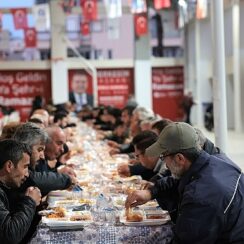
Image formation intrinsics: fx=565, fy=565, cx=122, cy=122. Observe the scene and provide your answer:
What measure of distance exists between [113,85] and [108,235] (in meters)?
19.3

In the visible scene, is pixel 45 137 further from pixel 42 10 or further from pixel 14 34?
pixel 14 34

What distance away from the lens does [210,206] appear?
2.76 m

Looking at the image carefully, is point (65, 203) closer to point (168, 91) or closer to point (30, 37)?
point (30, 37)

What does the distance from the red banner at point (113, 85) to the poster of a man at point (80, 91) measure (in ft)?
0.29

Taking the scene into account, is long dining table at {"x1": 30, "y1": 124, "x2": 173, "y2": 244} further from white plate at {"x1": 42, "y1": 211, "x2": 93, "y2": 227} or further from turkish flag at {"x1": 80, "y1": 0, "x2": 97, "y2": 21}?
turkish flag at {"x1": 80, "y1": 0, "x2": 97, "y2": 21}

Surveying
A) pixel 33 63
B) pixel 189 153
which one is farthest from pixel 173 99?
pixel 189 153

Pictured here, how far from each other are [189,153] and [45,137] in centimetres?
162

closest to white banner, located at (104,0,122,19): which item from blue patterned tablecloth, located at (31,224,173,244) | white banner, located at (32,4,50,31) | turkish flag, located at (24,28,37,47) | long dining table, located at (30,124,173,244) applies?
white banner, located at (32,4,50,31)

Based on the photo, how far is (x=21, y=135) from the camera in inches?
166

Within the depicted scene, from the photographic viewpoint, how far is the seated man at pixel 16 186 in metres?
2.96

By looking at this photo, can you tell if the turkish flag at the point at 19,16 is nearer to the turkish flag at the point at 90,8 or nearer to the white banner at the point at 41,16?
the white banner at the point at 41,16

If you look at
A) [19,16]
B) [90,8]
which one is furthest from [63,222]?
[19,16]

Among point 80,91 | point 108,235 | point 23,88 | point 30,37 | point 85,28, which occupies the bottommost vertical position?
point 108,235

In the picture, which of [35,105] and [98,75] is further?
[98,75]
